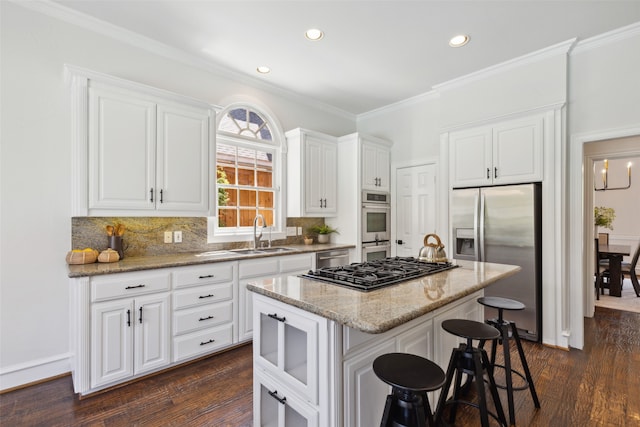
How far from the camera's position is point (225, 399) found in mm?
2215

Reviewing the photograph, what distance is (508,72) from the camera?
341cm

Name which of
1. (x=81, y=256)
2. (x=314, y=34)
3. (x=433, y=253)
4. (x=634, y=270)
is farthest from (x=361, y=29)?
(x=634, y=270)

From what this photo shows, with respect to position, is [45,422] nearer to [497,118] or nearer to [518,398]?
[518,398]

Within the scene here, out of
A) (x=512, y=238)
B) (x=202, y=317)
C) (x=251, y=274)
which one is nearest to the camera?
(x=202, y=317)

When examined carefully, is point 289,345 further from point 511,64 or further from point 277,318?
point 511,64

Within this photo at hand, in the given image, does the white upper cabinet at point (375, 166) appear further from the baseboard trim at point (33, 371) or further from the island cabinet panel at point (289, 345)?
the baseboard trim at point (33, 371)

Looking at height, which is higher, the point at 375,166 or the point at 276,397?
the point at 375,166

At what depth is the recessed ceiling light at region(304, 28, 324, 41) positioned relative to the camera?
281 cm

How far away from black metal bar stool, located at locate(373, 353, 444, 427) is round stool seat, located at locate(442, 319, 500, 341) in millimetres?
476

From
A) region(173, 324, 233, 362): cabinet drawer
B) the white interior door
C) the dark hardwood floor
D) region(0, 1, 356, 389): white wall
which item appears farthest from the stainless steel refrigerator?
region(0, 1, 356, 389): white wall

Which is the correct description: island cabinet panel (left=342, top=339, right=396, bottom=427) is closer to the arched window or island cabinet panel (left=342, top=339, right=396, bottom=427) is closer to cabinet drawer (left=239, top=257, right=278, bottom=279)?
cabinet drawer (left=239, top=257, right=278, bottom=279)

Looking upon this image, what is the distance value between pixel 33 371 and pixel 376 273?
278 centimetres

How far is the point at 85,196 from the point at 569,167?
174 inches

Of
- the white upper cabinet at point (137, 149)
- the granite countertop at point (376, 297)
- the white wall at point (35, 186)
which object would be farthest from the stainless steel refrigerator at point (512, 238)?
the white wall at point (35, 186)
